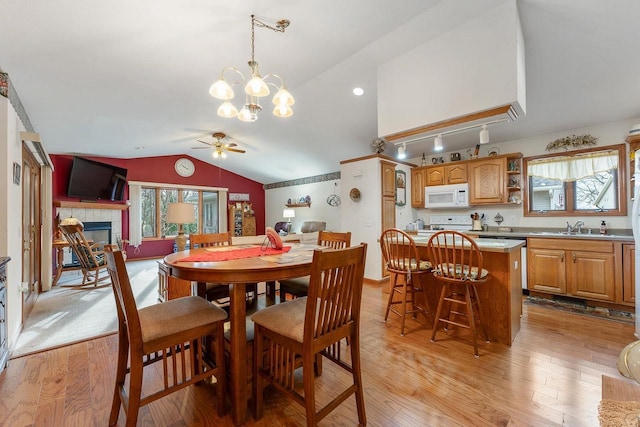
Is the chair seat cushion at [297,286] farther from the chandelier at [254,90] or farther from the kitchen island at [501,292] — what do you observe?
the kitchen island at [501,292]

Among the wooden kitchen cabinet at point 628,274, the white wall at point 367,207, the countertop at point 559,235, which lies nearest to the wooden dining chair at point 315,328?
the white wall at point 367,207

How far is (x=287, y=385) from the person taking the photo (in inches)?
57.2

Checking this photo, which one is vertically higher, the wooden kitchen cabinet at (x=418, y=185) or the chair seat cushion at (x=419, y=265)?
the wooden kitchen cabinet at (x=418, y=185)

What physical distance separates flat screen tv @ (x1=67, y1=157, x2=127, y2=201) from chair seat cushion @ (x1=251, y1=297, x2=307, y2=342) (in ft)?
20.9

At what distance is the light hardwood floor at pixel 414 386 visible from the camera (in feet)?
5.02

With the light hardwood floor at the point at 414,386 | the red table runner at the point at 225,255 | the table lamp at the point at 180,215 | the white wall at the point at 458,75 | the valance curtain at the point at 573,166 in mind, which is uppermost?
the white wall at the point at 458,75

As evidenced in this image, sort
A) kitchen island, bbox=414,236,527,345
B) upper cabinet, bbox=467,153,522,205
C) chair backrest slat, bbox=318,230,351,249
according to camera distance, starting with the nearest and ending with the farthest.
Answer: kitchen island, bbox=414,236,527,345 → chair backrest slat, bbox=318,230,351,249 → upper cabinet, bbox=467,153,522,205

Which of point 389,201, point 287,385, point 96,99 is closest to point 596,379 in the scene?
point 287,385

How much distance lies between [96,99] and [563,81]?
5.21 m

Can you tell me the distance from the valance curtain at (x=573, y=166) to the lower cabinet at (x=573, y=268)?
1.03 m

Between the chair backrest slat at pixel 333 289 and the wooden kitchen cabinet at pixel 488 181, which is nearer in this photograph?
the chair backrest slat at pixel 333 289

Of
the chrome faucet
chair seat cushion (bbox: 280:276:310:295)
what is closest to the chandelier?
chair seat cushion (bbox: 280:276:310:295)

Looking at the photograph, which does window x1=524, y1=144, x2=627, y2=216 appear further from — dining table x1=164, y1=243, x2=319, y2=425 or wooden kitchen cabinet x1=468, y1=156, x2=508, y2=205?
dining table x1=164, y1=243, x2=319, y2=425

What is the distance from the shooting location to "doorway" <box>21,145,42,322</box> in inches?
118
